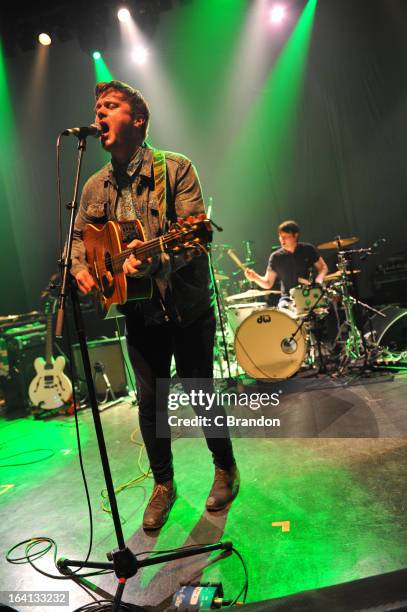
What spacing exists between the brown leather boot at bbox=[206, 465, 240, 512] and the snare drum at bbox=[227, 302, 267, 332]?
2.89 m

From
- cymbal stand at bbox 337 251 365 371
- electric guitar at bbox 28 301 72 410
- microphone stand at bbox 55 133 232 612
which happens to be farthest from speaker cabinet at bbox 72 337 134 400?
microphone stand at bbox 55 133 232 612

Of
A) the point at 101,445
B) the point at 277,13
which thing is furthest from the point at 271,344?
the point at 277,13

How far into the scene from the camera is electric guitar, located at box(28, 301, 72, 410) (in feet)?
16.6

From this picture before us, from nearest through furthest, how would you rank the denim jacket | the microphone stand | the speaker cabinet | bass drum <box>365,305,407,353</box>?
the microphone stand, the denim jacket, bass drum <box>365,305,407,353</box>, the speaker cabinet

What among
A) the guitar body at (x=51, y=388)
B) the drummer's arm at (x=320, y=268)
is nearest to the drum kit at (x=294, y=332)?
the drummer's arm at (x=320, y=268)

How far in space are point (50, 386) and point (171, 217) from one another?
3.84 metres

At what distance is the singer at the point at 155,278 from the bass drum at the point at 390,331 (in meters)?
3.57

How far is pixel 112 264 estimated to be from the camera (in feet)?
6.43

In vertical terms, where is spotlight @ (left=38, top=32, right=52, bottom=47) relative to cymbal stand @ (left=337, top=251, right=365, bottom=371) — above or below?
above

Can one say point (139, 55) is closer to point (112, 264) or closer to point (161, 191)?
point (161, 191)

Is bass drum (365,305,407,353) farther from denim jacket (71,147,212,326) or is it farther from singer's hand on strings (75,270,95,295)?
singer's hand on strings (75,270,95,295)

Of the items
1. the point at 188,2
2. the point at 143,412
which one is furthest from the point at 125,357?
the point at 188,2

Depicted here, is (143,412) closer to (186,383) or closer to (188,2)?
(186,383)

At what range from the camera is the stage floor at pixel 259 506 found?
64.4 inches
